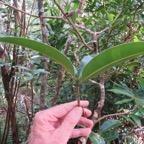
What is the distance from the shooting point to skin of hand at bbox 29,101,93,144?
1.73 ft

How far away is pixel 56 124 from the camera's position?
627 millimetres

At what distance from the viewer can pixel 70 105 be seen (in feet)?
2.01

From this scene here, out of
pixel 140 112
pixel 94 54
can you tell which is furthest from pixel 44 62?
pixel 140 112

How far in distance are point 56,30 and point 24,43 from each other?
28.2 inches

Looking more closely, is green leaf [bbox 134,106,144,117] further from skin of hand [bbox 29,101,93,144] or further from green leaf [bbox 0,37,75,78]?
green leaf [bbox 0,37,75,78]

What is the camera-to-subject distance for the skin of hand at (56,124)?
528 mm

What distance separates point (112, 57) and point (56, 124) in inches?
12.2

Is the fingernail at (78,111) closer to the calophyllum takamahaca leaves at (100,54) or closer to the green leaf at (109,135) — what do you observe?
the calophyllum takamahaca leaves at (100,54)

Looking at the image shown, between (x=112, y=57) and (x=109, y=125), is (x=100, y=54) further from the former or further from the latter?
(x=109, y=125)

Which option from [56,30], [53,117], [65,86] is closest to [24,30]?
[56,30]

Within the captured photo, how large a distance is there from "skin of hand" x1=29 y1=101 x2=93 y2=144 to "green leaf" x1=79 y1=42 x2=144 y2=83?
137 millimetres

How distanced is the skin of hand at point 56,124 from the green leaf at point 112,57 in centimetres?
14

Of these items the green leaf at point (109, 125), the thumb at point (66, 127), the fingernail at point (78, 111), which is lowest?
the green leaf at point (109, 125)

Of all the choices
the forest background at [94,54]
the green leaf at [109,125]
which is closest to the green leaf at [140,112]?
the forest background at [94,54]
